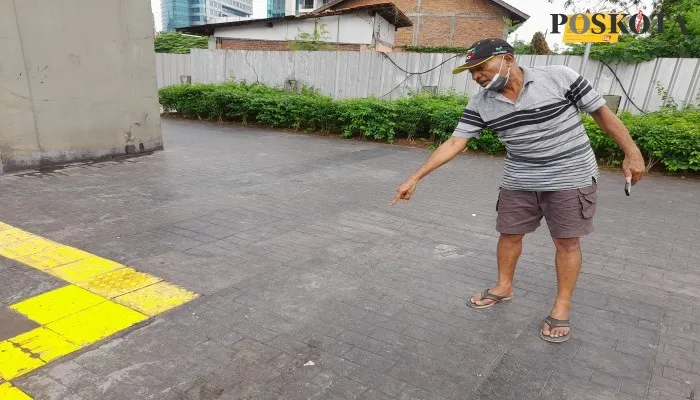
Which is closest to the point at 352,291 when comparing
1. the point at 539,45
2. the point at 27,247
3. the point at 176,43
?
the point at 27,247

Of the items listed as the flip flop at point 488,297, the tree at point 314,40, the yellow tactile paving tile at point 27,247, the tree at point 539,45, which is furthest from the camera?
the tree at point 314,40

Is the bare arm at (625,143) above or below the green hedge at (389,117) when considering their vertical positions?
above

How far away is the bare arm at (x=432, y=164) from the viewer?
3.00 metres

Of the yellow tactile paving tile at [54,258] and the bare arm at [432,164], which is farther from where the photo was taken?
the yellow tactile paving tile at [54,258]

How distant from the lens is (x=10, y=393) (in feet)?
7.66

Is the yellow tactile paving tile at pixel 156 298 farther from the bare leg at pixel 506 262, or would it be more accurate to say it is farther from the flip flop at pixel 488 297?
the bare leg at pixel 506 262

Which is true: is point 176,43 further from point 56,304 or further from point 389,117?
point 56,304

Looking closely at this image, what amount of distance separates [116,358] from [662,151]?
8.87m

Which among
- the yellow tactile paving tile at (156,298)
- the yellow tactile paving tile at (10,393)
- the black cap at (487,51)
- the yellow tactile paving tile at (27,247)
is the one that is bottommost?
the yellow tactile paving tile at (27,247)

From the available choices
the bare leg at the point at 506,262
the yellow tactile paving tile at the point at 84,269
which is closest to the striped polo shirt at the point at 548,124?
the bare leg at the point at 506,262

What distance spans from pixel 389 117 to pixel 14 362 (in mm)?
9338

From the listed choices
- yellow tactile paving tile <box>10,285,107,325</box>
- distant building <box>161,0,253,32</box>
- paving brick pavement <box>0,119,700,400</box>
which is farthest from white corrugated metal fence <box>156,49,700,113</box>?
distant building <box>161,0,253,32</box>

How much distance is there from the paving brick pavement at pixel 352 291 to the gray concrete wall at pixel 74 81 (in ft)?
2.12

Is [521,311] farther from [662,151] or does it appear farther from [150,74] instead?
[150,74]
